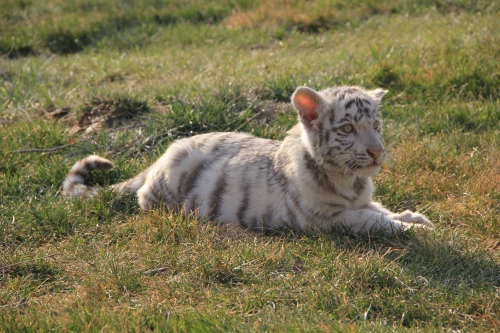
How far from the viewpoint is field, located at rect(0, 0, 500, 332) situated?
4.26 meters

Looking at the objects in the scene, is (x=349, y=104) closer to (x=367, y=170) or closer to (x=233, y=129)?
(x=367, y=170)

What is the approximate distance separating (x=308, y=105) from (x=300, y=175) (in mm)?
572

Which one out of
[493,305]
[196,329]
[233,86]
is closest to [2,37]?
[233,86]

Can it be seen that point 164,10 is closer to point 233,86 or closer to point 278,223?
point 233,86

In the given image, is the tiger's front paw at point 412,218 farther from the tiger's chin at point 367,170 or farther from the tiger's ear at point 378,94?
the tiger's ear at point 378,94

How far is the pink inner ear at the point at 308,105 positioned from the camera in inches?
214

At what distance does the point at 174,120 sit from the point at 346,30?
4711 mm

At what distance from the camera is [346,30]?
10953mm

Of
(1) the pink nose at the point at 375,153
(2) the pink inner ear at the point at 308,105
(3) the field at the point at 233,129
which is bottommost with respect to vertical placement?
(3) the field at the point at 233,129

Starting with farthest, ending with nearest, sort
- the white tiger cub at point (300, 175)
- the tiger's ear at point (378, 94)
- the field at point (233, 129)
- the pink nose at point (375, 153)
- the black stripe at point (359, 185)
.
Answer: the tiger's ear at point (378, 94)
the black stripe at point (359, 185)
the white tiger cub at point (300, 175)
the pink nose at point (375, 153)
the field at point (233, 129)

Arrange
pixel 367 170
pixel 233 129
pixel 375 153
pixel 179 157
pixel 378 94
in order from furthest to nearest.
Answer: pixel 233 129, pixel 179 157, pixel 378 94, pixel 367 170, pixel 375 153

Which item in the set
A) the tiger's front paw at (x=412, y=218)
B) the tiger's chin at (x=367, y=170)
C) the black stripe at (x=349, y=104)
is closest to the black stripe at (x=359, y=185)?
the tiger's chin at (x=367, y=170)

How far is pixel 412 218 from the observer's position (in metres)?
5.47

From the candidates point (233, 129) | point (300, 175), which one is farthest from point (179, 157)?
point (233, 129)
